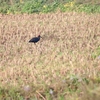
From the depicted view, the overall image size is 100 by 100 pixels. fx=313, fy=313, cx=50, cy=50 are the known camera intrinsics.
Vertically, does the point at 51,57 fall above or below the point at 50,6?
below

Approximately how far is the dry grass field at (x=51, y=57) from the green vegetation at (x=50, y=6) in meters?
0.92

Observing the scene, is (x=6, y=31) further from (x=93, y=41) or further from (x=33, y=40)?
(x=93, y=41)

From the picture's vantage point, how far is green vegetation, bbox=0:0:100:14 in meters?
11.0

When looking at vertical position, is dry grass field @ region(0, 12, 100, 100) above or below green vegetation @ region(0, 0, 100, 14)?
below

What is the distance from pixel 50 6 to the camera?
38.4ft

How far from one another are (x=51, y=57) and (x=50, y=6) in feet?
19.4

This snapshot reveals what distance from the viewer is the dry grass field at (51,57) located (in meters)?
4.26

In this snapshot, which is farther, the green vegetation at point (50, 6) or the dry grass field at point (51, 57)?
the green vegetation at point (50, 6)

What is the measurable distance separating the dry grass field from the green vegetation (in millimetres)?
919

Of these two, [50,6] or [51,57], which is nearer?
[51,57]

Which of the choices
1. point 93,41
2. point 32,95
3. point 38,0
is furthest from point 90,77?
point 38,0

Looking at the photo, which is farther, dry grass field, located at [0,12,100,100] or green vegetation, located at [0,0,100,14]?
green vegetation, located at [0,0,100,14]

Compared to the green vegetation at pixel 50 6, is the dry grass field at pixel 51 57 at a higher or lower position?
lower

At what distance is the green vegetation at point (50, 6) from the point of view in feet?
36.2
